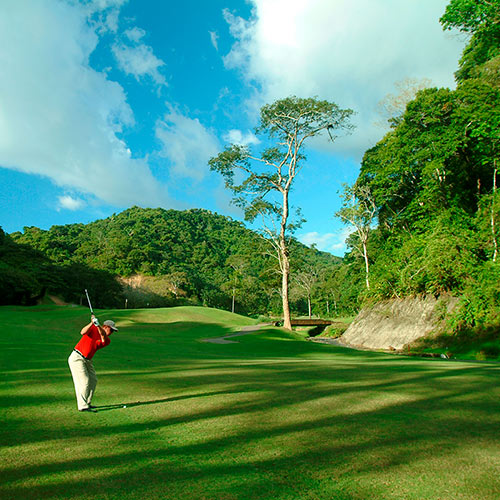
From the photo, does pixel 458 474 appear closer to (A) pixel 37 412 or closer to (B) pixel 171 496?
(B) pixel 171 496

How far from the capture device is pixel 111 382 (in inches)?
354

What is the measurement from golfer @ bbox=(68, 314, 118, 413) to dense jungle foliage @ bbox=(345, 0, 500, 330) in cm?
2078

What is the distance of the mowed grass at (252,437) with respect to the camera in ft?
12.2

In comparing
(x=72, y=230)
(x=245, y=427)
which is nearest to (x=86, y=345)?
(x=245, y=427)

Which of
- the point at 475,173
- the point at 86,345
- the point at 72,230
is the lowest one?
the point at 86,345

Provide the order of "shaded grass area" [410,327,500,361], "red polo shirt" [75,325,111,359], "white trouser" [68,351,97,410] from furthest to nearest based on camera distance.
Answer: "shaded grass area" [410,327,500,361], "red polo shirt" [75,325,111,359], "white trouser" [68,351,97,410]

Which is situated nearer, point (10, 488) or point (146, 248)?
point (10, 488)

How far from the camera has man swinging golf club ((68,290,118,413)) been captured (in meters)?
6.53

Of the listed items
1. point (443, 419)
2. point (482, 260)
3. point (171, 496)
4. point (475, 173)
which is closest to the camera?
point (171, 496)

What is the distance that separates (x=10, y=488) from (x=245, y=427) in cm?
289

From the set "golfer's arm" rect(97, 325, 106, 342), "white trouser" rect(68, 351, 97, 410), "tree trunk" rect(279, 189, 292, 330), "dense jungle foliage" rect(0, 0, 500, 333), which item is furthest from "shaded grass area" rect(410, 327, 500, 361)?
"white trouser" rect(68, 351, 97, 410)

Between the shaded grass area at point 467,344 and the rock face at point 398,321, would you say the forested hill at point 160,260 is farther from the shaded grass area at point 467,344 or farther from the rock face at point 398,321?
the shaded grass area at point 467,344

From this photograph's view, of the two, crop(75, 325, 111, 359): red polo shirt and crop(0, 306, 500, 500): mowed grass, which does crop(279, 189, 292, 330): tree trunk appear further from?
crop(75, 325, 111, 359): red polo shirt

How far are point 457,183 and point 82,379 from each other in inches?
1197
